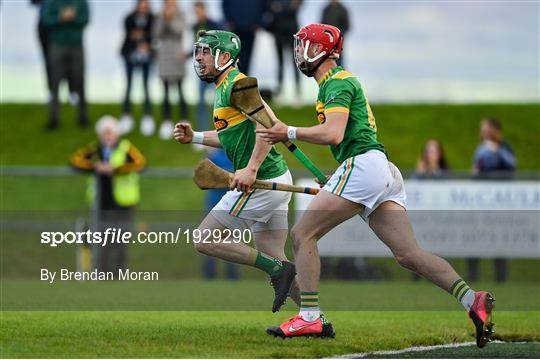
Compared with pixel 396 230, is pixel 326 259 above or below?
below

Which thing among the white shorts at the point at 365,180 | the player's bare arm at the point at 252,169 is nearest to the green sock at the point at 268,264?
the player's bare arm at the point at 252,169

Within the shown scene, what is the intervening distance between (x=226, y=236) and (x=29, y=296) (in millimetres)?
4416

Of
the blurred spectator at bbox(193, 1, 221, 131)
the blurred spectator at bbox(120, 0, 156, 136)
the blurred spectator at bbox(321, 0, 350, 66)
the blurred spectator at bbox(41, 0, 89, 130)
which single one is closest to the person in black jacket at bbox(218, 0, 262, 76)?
the blurred spectator at bbox(193, 1, 221, 131)

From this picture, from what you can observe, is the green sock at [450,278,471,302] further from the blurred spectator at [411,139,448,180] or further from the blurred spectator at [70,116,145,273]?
the blurred spectator at [411,139,448,180]

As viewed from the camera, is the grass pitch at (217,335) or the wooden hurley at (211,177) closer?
the grass pitch at (217,335)

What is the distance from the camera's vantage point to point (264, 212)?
36.4 feet

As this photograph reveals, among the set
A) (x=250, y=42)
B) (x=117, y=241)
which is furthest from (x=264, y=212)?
(x=250, y=42)

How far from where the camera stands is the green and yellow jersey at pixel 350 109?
33.3 ft

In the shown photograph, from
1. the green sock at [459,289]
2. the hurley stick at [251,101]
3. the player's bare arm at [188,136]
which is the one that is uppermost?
the hurley stick at [251,101]

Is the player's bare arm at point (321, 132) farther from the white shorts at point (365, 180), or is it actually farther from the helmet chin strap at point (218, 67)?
the helmet chin strap at point (218, 67)

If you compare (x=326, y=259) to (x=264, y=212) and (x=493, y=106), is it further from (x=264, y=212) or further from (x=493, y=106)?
(x=493, y=106)

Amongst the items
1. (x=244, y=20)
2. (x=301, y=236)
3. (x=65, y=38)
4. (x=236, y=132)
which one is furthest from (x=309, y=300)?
(x=65, y=38)

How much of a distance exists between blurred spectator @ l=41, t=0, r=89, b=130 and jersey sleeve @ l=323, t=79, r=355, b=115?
14.6 m

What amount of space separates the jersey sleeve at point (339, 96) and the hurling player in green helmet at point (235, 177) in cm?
76
